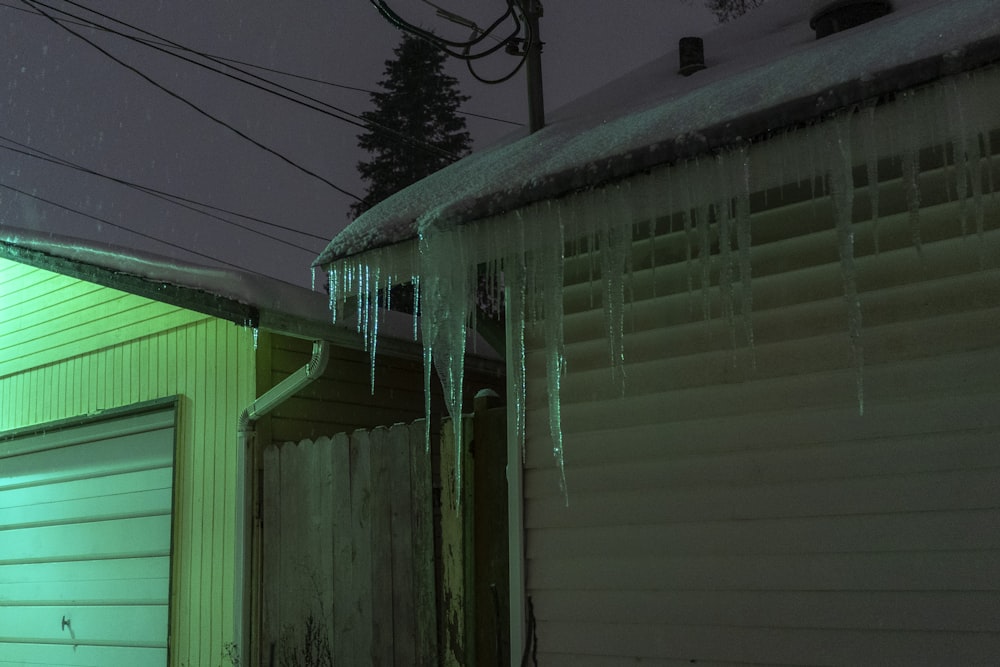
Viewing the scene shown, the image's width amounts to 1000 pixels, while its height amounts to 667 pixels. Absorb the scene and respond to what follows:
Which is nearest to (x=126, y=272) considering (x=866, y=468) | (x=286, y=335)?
(x=286, y=335)

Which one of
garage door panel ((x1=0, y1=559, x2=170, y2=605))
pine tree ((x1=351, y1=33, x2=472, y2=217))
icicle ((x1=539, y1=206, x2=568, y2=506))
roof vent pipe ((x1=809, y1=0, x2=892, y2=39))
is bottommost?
garage door panel ((x1=0, y1=559, x2=170, y2=605))

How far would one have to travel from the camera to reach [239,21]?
12381 centimetres

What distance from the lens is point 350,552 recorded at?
203 inches

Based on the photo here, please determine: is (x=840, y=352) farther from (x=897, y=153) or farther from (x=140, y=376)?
(x=140, y=376)

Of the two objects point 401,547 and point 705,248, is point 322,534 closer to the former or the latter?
point 401,547

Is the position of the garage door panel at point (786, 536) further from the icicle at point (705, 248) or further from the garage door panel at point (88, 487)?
the garage door panel at point (88, 487)

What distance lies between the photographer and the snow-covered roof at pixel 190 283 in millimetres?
5488

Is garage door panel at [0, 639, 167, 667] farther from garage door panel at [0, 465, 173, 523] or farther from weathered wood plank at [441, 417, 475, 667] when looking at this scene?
weathered wood plank at [441, 417, 475, 667]

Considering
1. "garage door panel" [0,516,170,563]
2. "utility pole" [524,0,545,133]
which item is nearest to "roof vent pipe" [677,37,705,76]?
"utility pole" [524,0,545,133]

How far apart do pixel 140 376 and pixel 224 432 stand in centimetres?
118

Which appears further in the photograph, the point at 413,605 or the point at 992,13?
the point at 413,605

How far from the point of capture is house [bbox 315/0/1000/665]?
2.89 metres

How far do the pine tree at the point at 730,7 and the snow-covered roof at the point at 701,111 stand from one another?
1094cm

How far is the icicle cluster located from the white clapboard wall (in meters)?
0.05
